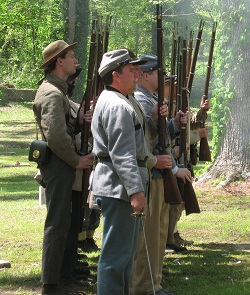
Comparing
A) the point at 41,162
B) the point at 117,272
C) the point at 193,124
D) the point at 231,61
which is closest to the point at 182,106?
the point at 193,124

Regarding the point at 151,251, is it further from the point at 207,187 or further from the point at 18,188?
the point at 18,188

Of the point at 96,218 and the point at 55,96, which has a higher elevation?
the point at 55,96

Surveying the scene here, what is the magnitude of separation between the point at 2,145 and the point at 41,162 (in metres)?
19.9

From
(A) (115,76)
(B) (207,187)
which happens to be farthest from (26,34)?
(A) (115,76)

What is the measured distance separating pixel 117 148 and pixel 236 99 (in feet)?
26.5

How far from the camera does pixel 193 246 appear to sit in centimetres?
900

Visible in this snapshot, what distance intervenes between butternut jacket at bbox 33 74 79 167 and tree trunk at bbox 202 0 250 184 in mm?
6996

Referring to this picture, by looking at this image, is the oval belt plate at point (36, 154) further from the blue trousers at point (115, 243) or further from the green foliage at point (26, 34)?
the green foliage at point (26, 34)

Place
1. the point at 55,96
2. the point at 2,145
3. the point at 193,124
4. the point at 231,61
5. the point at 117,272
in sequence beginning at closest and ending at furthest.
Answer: the point at 117,272, the point at 55,96, the point at 193,124, the point at 231,61, the point at 2,145

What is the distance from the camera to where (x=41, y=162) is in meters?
6.55

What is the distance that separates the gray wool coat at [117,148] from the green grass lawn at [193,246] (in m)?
1.58

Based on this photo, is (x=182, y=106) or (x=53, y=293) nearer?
(x=53, y=293)

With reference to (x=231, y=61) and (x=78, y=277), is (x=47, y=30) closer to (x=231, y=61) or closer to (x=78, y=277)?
(x=231, y=61)

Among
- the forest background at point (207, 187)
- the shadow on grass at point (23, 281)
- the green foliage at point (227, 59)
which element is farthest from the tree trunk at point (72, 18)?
the shadow on grass at point (23, 281)
